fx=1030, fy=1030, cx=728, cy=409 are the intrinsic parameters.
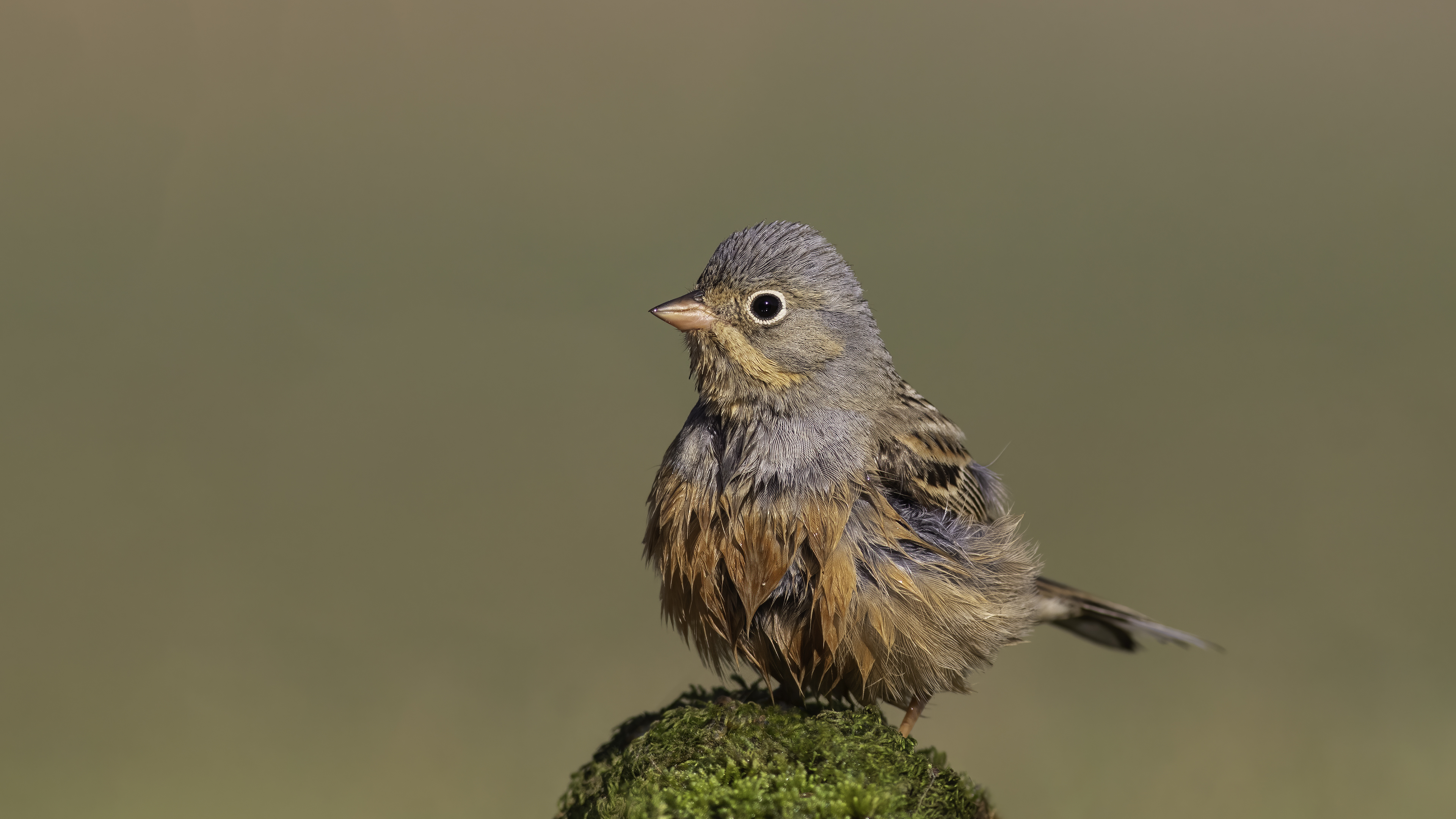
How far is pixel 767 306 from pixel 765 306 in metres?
0.01

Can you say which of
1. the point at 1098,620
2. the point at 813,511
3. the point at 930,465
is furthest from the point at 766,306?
the point at 1098,620

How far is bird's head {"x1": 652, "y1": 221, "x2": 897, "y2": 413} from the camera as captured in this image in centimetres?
464

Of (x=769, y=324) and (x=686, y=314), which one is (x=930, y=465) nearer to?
(x=769, y=324)

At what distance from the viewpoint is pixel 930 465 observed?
191 inches

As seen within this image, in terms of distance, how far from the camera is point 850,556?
431cm

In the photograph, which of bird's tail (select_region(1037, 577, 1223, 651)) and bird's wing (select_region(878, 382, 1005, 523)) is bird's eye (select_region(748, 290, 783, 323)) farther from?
bird's tail (select_region(1037, 577, 1223, 651))

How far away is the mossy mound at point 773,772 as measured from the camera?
3.28 m

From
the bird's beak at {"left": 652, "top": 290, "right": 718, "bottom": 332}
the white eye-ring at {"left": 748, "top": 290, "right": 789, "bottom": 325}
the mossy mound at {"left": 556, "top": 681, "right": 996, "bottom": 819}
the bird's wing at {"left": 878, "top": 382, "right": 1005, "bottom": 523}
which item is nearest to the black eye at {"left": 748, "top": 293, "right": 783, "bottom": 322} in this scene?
the white eye-ring at {"left": 748, "top": 290, "right": 789, "bottom": 325}

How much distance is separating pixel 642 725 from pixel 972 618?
154 centimetres

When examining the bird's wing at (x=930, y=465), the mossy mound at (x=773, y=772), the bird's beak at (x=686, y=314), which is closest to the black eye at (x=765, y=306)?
the bird's beak at (x=686, y=314)

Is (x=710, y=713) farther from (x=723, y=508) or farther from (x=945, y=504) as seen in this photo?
(x=945, y=504)

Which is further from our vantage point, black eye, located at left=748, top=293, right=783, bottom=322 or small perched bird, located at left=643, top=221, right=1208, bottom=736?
black eye, located at left=748, top=293, right=783, bottom=322

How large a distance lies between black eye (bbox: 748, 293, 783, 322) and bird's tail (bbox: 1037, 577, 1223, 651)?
2160 millimetres

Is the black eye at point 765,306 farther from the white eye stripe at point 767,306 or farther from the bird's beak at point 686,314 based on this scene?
the bird's beak at point 686,314
